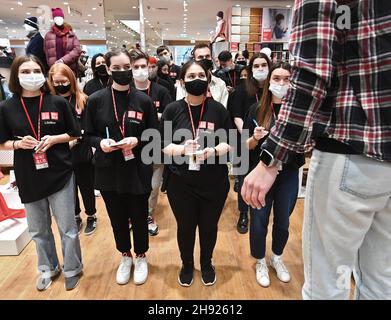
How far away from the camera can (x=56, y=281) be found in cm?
226

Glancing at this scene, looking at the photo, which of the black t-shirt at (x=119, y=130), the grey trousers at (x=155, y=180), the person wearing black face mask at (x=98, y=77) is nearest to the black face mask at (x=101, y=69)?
the person wearing black face mask at (x=98, y=77)

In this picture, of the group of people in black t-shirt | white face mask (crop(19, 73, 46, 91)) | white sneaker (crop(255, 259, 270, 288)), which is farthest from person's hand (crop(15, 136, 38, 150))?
white sneaker (crop(255, 259, 270, 288))

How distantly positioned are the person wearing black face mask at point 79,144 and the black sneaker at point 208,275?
134cm

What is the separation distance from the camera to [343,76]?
0.77 metres

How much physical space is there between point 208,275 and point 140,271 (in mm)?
531

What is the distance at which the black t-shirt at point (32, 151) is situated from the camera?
1.89 metres

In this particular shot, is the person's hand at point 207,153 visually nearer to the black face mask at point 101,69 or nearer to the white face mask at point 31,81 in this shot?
the white face mask at point 31,81

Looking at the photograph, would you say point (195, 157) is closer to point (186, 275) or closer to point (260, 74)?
point (186, 275)

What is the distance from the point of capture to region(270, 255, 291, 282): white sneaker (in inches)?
89.4

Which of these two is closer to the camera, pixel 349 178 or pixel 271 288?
pixel 349 178
